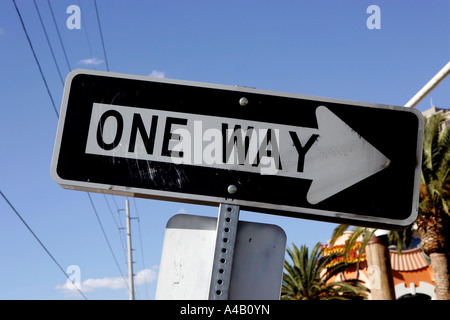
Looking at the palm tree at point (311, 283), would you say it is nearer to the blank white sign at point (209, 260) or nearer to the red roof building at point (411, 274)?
the red roof building at point (411, 274)

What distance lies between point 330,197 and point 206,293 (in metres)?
0.53

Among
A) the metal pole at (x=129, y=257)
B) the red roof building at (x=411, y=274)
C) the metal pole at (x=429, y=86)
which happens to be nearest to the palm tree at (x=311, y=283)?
the red roof building at (x=411, y=274)

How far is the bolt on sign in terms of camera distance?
1.79m

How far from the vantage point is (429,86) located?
3.37 meters

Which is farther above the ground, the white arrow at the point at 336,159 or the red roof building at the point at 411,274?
the red roof building at the point at 411,274

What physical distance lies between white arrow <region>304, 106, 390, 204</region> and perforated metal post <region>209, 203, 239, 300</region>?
275mm

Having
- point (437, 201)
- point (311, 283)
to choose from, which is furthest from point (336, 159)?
point (311, 283)

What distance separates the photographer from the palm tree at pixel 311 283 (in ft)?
86.9

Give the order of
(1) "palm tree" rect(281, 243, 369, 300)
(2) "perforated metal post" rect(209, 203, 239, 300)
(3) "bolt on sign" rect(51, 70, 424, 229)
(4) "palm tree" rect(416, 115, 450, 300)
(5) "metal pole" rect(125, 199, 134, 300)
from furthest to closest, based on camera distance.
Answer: (5) "metal pole" rect(125, 199, 134, 300) → (1) "palm tree" rect(281, 243, 369, 300) → (4) "palm tree" rect(416, 115, 450, 300) → (3) "bolt on sign" rect(51, 70, 424, 229) → (2) "perforated metal post" rect(209, 203, 239, 300)

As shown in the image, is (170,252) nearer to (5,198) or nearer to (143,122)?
(143,122)

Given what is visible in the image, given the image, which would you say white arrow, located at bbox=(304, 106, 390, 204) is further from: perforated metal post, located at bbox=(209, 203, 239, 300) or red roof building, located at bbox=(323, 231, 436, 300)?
red roof building, located at bbox=(323, 231, 436, 300)

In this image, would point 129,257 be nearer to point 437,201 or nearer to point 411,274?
point 411,274

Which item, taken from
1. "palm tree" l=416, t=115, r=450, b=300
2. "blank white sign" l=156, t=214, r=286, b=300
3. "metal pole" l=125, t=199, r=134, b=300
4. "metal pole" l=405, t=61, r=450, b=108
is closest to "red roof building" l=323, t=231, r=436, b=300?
"palm tree" l=416, t=115, r=450, b=300
